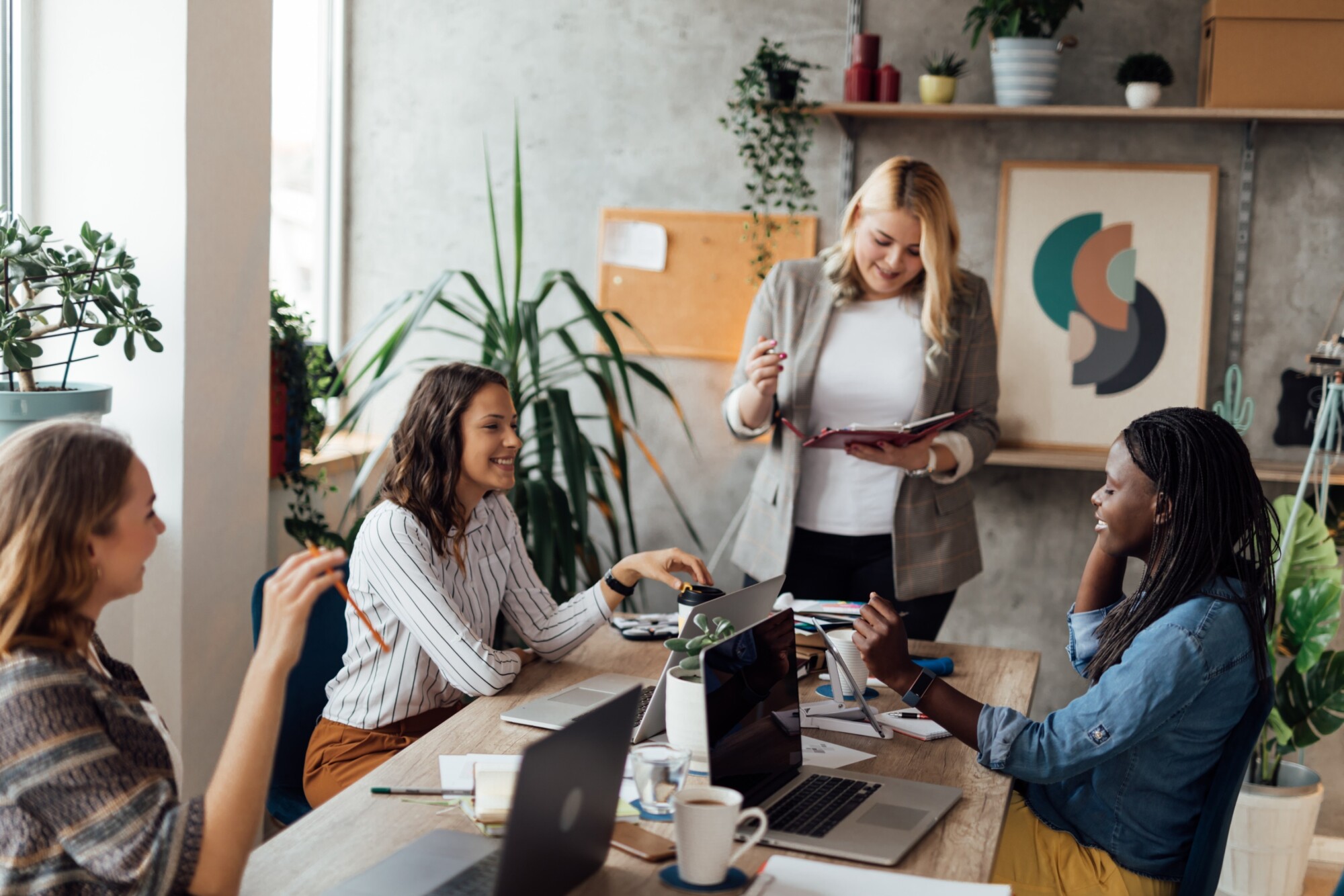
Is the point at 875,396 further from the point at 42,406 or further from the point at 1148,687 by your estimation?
the point at 42,406

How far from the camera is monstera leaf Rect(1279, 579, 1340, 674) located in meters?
3.02

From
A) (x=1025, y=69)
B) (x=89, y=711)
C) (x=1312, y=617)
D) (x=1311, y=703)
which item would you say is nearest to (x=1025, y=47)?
(x=1025, y=69)

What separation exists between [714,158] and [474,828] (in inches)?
107

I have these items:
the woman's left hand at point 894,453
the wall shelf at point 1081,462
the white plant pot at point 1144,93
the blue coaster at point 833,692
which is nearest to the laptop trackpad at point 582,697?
the blue coaster at point 833,692

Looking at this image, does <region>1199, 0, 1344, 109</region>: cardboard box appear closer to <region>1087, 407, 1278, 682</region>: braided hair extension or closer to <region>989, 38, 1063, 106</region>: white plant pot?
<region>989, 38, 1063, 106</region>: white plant pot

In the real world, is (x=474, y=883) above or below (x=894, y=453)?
below

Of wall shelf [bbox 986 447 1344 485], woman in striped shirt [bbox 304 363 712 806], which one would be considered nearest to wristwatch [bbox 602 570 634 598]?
woman in striped shirt [bbox 304 363 712 806]

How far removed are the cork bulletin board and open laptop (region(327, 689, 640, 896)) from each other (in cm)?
256

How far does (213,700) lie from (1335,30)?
326cm

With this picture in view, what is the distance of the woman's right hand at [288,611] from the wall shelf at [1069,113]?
256 cm

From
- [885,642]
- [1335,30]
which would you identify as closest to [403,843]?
[885,642]

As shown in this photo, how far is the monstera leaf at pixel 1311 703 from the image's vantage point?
10.2ft

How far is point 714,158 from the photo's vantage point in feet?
12.5

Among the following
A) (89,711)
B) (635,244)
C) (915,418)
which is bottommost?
(89,711)
